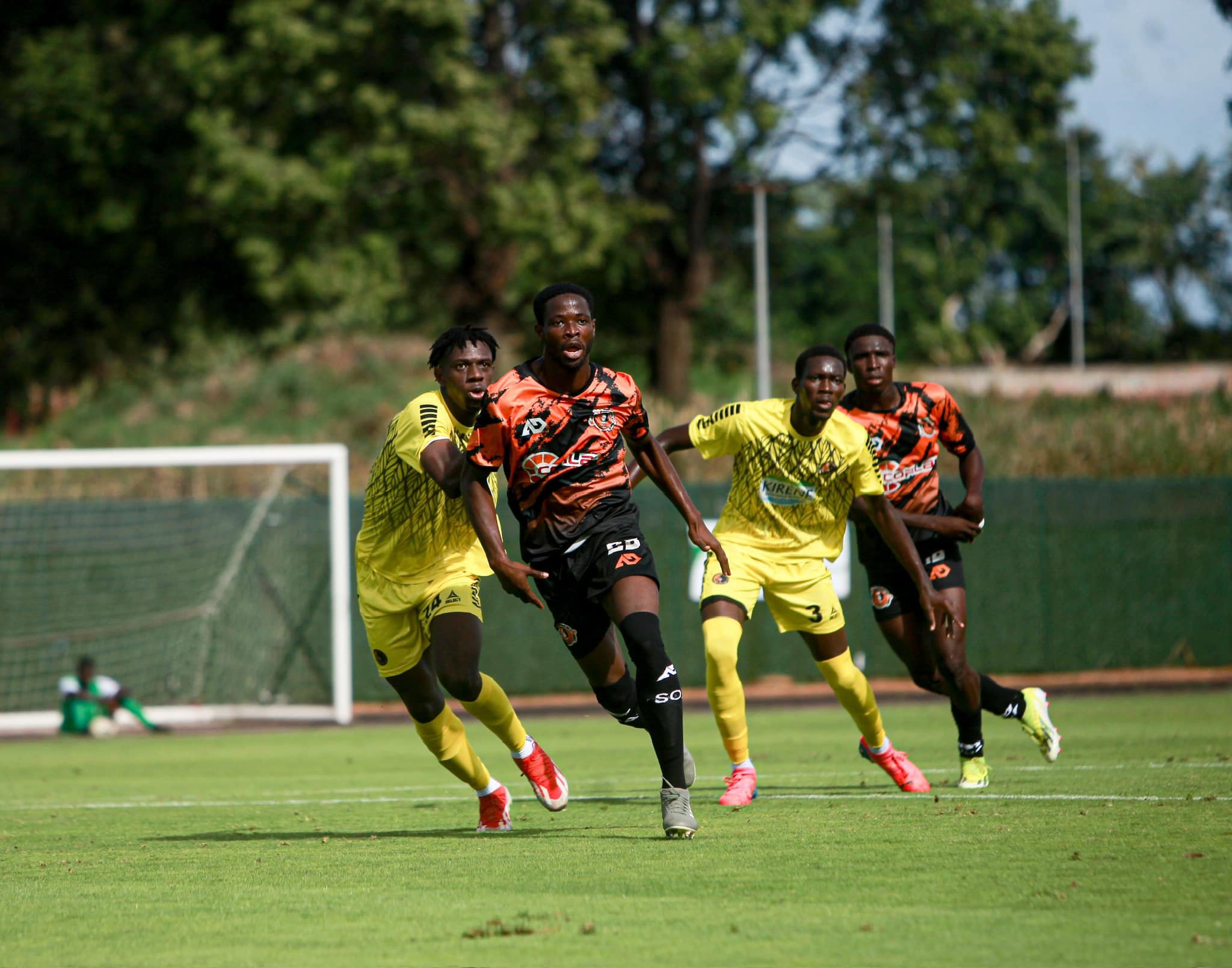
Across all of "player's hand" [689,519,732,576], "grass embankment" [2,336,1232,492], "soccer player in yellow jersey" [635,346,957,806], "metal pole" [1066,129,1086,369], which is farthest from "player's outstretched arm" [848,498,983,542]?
"metal pole" [1066,129,1086,369]

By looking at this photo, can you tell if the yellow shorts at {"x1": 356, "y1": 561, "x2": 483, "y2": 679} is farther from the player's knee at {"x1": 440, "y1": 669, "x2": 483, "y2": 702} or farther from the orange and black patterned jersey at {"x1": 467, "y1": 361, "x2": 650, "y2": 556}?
the orange and black patterned jersey at {"x1": 467, "y1": 361, "x2": 650, "y2": 556}

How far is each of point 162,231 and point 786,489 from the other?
31537 millimetres

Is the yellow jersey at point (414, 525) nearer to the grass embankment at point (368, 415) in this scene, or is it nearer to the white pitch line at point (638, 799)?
the white pitch line at point (638, 799)

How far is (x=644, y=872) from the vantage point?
19.4ft

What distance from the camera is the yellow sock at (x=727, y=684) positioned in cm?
865

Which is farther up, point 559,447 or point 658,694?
point 559,447

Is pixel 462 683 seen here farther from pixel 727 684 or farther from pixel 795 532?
pixel 795 532

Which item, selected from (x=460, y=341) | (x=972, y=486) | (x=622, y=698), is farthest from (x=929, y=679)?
(x=460, y=341)

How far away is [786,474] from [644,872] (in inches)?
136

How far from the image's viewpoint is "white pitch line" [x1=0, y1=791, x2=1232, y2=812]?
7969 millimetres

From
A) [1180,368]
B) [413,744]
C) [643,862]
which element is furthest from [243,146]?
[1180,368]

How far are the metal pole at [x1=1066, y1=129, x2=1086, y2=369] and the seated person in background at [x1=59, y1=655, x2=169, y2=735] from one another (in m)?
58.5

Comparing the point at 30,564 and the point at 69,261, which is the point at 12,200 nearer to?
the point at 69,261

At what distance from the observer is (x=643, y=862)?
20.2 feet
